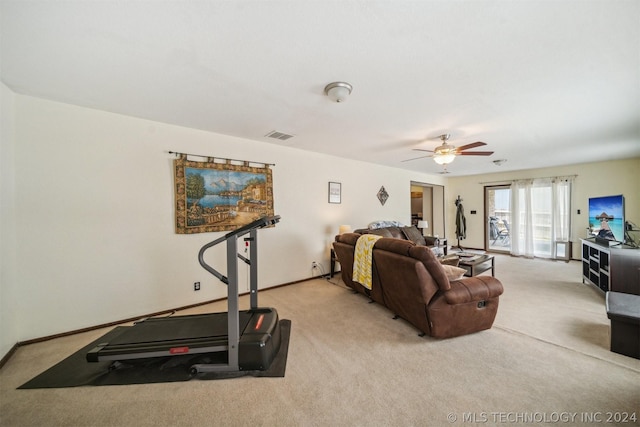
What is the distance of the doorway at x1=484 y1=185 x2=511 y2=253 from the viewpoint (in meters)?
7.09

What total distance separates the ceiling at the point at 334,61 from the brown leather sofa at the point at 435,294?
1657 millimetres

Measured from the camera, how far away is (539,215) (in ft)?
20.5

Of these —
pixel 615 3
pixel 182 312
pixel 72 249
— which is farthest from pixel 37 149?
pixel 615 3

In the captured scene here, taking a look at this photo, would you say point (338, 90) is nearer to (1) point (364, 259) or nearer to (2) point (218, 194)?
(1) point (364, 259)

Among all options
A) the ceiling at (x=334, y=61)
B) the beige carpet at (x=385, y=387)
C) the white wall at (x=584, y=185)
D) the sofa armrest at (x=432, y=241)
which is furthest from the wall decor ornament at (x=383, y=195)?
the beige carpet at (x=385, y=387)

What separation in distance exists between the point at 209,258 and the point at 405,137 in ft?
11.6

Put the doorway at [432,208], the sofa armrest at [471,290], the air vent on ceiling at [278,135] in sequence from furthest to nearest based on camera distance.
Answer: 1. the doorway at [432,208]
2. the air vent on ceiling at [278,135]
3. the sofa armrest at [471,290]

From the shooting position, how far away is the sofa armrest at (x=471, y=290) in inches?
89.3

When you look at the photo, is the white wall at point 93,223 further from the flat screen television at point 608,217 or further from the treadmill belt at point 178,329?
the flat screen television at point 608,217

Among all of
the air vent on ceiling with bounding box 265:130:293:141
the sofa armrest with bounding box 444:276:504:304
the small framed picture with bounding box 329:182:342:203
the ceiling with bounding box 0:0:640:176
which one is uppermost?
the air vent on ceiling with bounding box 265:130:293:141

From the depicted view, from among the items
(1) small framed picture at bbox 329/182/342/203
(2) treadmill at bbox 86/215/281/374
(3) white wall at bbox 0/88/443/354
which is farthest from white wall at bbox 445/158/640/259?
(2) treadmill at bbox 86/215/281/374

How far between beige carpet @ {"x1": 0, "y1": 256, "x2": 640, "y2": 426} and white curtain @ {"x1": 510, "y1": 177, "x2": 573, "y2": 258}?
4.47m

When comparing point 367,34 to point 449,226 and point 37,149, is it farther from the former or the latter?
point 449,226

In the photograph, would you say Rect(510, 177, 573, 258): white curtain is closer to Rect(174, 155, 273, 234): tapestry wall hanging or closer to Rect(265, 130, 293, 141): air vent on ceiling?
Rect(265, 130, 293, 141): air vent on ceiling
